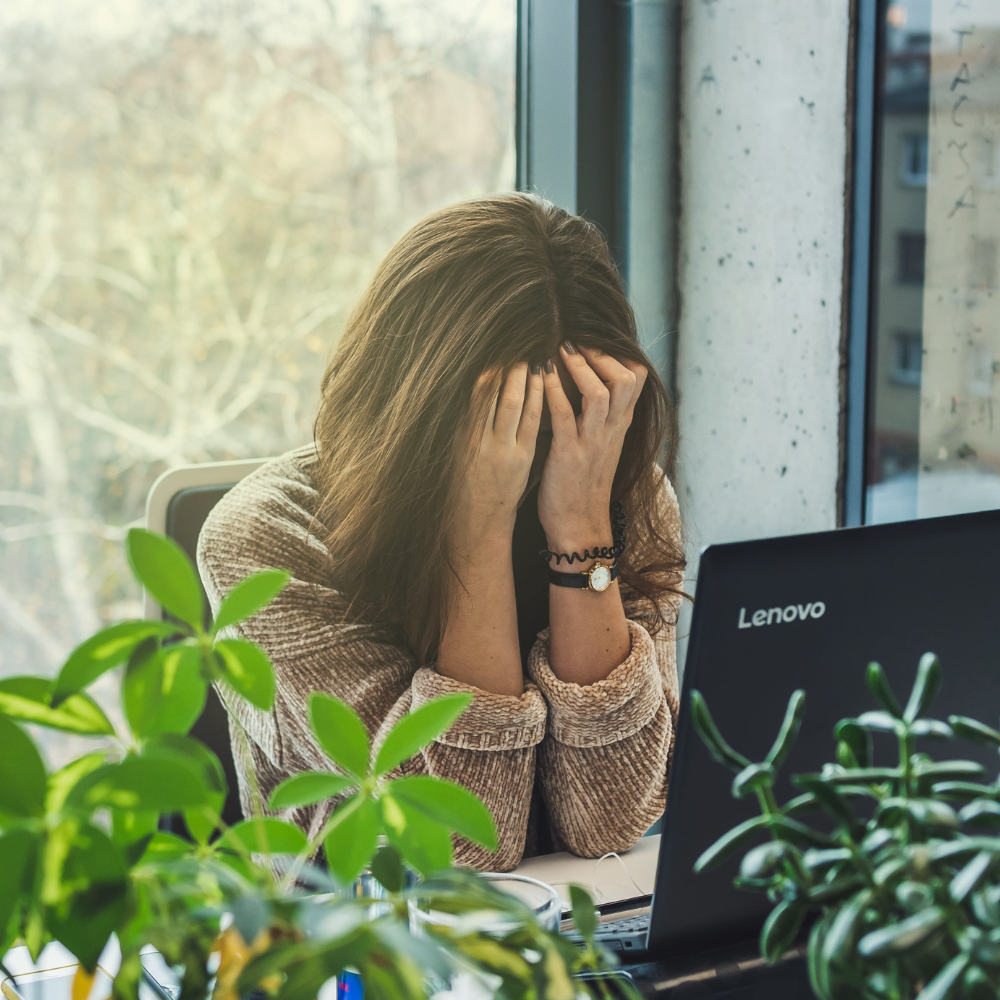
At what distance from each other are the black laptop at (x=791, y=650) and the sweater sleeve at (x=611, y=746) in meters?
0.45

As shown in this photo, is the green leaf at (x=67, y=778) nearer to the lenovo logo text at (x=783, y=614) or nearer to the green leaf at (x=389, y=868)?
the green leaf at (x=389, y=868)

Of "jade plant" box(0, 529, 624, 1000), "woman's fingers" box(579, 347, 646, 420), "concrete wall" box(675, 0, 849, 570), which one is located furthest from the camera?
"concrete wall" box(675, 0, 849, 570)

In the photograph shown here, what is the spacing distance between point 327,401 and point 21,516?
3.11 ft

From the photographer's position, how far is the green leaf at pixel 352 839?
33 cm

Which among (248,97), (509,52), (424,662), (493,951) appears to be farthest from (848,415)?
(493,951)

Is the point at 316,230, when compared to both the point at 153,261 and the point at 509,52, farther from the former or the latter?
the point at 509,52

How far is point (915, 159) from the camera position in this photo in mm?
1549

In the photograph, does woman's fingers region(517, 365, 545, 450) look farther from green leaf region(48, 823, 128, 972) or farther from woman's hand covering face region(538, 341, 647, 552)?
green leaf region(48, 823, 128, 972)

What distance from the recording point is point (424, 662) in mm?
1248

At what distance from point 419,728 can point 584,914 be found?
76mm

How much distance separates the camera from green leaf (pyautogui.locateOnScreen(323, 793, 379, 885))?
325mm

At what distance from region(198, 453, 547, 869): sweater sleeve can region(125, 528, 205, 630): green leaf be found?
0.78 meters

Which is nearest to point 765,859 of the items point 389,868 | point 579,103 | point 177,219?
point 389,868

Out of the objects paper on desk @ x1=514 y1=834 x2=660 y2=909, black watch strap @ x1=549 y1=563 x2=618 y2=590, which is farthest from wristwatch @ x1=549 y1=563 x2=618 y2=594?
paper on desk @ x1=514 y1=834 x2=660 y2=909
